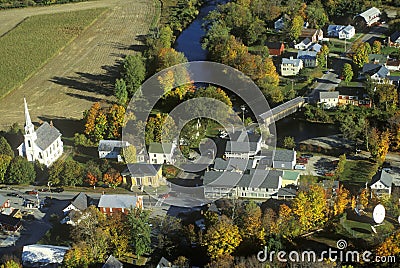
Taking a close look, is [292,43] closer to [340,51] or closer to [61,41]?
[340,51]

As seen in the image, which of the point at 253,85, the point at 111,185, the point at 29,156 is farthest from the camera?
the point at 253,85

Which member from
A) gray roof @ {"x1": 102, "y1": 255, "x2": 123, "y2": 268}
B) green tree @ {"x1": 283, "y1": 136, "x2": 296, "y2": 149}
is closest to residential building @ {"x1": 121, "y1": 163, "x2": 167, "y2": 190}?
gray roof @ {"x1": 102, "y1": 255, "x2": 123, "y2": 268}

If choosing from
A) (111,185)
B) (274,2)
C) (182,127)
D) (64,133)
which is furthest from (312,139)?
(274,2)

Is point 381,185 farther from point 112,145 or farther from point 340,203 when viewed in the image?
point 112,145

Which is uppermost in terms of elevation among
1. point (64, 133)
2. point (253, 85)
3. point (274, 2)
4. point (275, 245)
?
point (274, 2)

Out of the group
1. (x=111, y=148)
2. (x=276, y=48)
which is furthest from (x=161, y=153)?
(x=276, y=48)

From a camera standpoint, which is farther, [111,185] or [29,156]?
[29,156]
